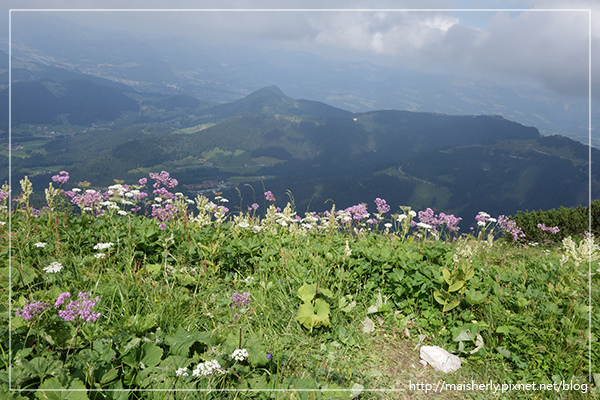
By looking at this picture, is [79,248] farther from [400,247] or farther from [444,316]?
[444,316]

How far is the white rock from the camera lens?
3.48 meters

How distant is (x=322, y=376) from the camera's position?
3.05 meters

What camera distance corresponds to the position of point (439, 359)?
11.6 ft

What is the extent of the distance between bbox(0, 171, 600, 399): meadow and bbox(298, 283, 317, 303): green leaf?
14 mm

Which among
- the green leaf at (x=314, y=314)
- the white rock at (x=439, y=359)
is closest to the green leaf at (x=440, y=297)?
the white rock at (x=439, y=359)

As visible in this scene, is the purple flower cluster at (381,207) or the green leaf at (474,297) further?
the purple flower cluster at (381,207)

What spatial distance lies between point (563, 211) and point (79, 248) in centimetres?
1932

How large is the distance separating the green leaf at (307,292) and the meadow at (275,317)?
0.01 m

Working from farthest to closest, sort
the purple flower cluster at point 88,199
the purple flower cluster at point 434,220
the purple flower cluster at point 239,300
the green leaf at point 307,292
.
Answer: the purple flower cluster at point 434,220
the purple flower cluster at point 88,199
the green leaf at point 307,292
the purple flower cluster at point 239,300

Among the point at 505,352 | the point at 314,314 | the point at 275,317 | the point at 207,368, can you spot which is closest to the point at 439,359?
the point at 505,352

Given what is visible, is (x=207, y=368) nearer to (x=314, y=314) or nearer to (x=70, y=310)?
(x=70, y=310)

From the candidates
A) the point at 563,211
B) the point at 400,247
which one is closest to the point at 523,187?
the point at 563,211

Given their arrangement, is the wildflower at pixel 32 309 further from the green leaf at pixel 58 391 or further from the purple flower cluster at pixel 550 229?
the purple flower cluster at pixel 550 229

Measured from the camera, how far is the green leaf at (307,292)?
3789 mm
